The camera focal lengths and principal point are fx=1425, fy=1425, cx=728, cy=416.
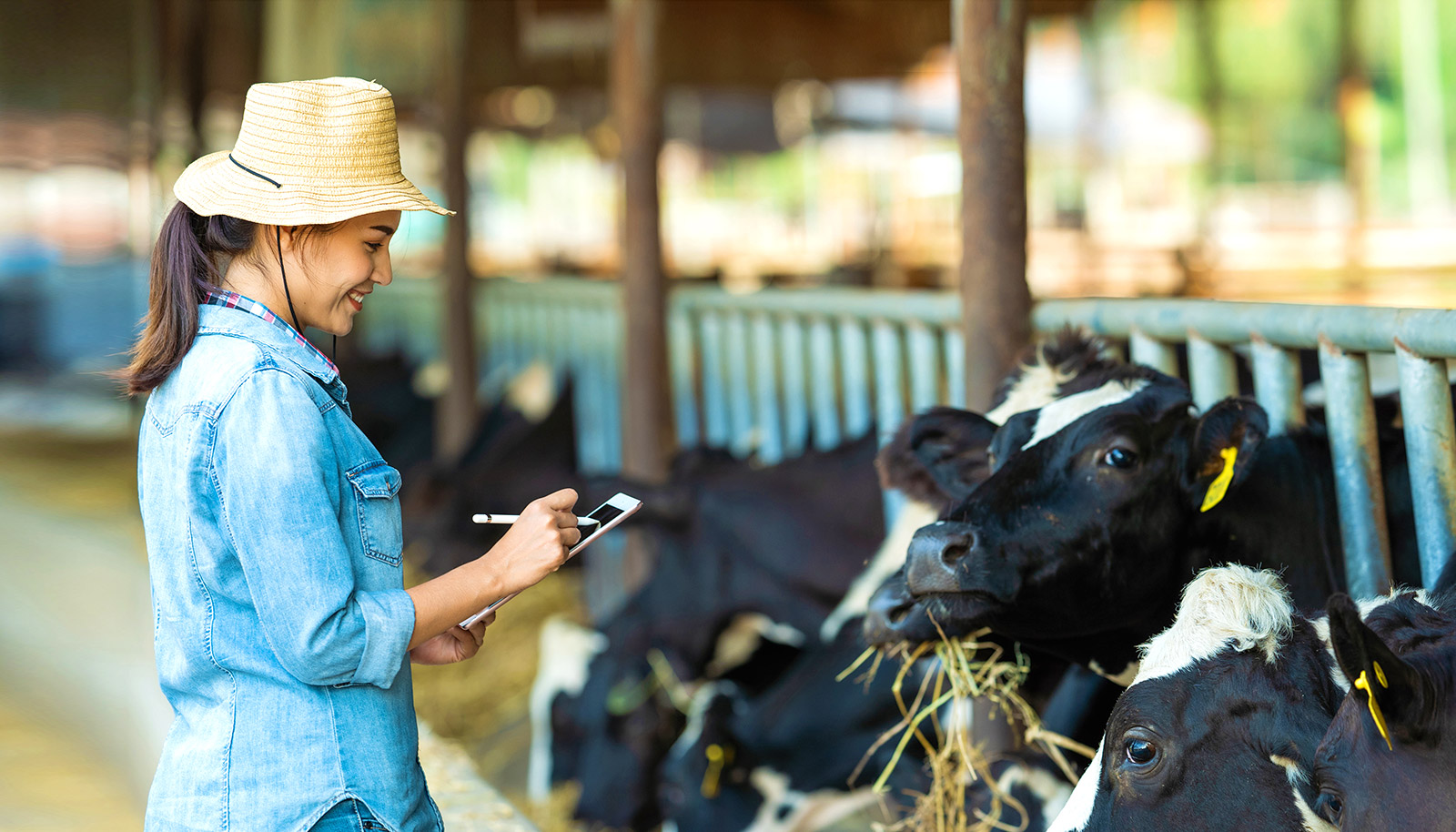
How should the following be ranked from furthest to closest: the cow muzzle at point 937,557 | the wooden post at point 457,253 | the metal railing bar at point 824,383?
1. the wooden post at point 457,253
2. the metal railing bar at point 824,383
3. the cow muzzle at point 937,557

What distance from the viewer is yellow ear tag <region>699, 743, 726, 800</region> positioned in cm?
393

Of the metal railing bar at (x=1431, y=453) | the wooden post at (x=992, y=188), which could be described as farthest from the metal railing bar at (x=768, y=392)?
the metal railing bar at (x=1431, y=453)

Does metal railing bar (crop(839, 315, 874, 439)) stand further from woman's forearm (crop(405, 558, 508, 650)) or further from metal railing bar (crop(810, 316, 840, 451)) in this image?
woman's forearm (crop(405, 558, 508, 650))

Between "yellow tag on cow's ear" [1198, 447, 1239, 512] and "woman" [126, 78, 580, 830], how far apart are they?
1.15 metres

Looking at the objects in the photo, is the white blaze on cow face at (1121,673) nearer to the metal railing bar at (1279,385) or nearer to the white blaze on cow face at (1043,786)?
the white blaze on cow face at (1043,786)

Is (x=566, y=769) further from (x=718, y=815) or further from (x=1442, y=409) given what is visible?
(x=1442, y=409)

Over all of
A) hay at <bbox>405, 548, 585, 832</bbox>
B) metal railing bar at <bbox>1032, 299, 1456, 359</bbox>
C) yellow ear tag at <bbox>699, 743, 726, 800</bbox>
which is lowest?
hay at <bbox>405, 548, 585, 832</bbox>

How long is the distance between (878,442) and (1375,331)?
1.99 m

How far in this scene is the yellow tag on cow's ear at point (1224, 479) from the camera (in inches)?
91.9

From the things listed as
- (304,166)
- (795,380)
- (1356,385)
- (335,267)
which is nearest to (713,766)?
(795,380)

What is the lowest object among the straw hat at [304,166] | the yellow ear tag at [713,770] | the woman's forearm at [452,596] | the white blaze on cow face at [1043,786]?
the yellow ear tag at [713,770]

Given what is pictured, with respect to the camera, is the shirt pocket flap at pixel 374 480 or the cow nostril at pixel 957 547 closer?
the shirt pocket flap at pixel 374 480

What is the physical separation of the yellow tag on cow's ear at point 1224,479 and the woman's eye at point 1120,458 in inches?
5.3

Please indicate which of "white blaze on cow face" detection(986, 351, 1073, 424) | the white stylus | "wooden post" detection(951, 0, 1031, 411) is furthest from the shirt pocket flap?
"wooden post" detection(951, 0, 1031, 411)
